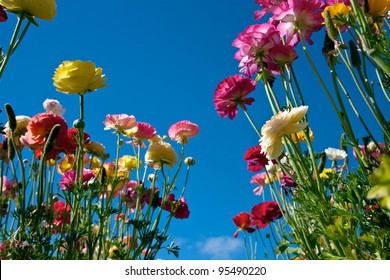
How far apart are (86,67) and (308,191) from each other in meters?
0.98

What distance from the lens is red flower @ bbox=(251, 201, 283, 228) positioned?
2.52 m

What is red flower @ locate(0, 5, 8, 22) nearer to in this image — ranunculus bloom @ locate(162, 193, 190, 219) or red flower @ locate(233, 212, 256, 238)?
ranunculus bloom @ locate(162, 193, 190, 219)

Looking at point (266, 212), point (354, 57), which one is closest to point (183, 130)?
point (266, 212)

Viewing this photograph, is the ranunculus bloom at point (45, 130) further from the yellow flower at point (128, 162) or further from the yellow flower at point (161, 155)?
the yellow flower at point (128, 162)

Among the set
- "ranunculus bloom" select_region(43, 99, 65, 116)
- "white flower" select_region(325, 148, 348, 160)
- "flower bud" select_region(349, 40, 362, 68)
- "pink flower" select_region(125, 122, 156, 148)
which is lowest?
"flower bud" select_region(349, 40, 362, 68)

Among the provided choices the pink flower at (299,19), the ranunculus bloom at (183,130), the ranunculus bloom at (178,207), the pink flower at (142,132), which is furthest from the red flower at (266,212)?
the pink flower at (299,19)

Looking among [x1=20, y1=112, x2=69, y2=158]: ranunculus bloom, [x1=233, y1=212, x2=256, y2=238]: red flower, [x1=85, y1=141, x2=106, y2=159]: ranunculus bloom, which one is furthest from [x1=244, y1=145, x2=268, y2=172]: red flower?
[x1=233, y1=212, x2=256, y2=238]: red flower

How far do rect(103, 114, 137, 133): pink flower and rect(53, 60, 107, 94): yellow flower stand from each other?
0.54 metres
